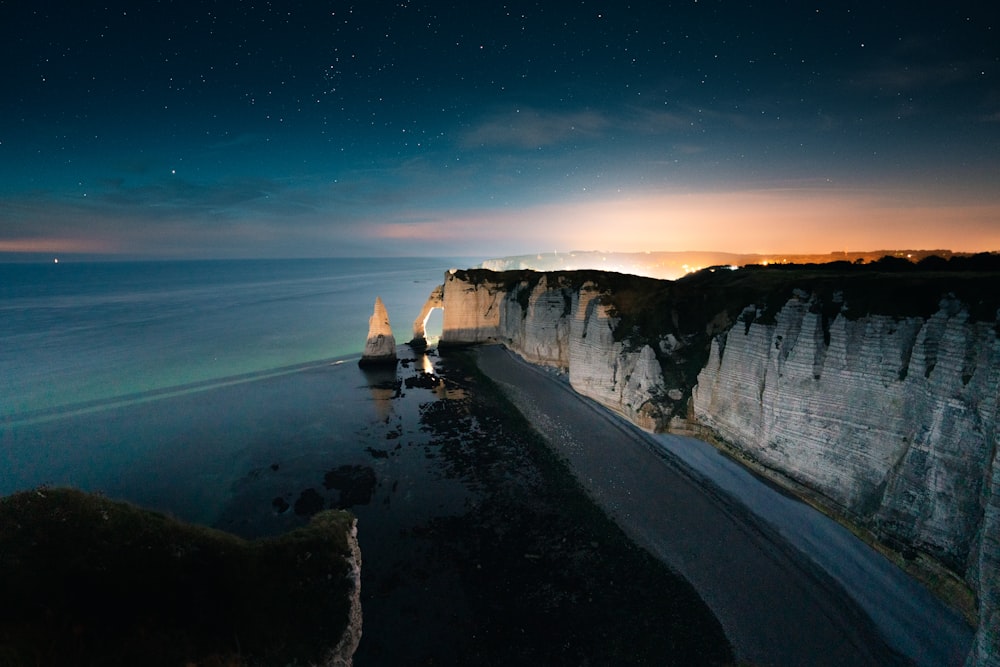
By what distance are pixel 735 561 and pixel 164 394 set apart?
42.6 metres

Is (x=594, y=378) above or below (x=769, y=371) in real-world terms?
below

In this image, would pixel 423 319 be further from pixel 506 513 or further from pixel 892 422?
pixel 892 422

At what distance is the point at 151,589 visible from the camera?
6809 millimetres

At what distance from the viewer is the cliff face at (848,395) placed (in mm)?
11844

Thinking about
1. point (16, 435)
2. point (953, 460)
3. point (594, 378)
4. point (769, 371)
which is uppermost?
point (769, 371)

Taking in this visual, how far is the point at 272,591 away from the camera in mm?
7605

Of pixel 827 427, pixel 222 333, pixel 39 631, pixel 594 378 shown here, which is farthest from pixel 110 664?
pixel 222 333

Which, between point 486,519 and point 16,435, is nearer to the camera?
point 486,519

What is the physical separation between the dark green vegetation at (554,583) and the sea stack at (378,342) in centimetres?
2425

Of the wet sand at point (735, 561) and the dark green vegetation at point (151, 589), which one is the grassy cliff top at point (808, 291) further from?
the dark green vegetation at point (151, 589)

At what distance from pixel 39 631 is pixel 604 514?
16366mm

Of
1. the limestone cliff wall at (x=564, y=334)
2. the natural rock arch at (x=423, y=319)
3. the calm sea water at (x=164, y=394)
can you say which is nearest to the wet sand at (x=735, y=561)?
the limestone cliff wall at (x=564, y=334)

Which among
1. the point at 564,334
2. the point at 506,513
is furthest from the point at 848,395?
the point at 564,334

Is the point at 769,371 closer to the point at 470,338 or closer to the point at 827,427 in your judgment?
the point at 827,427
